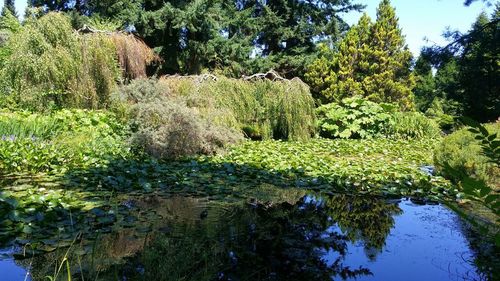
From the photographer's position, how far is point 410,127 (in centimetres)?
1519

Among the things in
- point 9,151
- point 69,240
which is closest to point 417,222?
point 69,240

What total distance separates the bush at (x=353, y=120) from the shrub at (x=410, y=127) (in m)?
0.37

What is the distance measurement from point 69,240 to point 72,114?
18.1 ft

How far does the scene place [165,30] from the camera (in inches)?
650

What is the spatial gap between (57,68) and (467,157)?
8.89 metres

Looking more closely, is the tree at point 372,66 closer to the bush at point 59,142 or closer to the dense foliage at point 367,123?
the dense foliage at point 367,123

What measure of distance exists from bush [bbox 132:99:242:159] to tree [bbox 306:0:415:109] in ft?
39.4

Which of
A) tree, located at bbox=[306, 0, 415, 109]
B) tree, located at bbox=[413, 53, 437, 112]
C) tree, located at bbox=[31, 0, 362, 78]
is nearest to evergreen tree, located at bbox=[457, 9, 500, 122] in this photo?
tree, located at bbox=[413, 53, 437, 112]

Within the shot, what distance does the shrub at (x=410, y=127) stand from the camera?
14.9 metres

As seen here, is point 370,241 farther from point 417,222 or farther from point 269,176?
point 269,176

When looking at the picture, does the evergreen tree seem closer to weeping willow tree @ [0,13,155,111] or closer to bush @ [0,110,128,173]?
bush @ [0,110,128,173]

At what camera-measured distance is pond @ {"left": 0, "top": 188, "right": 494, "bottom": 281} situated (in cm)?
319

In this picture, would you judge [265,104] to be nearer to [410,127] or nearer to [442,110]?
[410,127]

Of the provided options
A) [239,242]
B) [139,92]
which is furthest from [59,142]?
[239,242]
